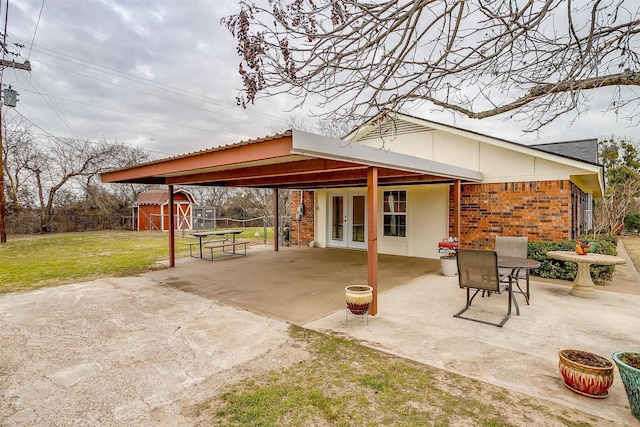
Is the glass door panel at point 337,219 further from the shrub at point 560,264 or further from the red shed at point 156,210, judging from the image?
the red shed at point 156,210

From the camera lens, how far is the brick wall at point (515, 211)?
7656 mm

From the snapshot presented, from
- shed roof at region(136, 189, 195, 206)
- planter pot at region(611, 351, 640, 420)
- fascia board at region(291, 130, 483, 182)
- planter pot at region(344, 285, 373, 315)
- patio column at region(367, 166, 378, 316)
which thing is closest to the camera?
planter pot at region(611, 351, 640, 420)

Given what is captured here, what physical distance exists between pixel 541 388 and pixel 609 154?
23.2 metres

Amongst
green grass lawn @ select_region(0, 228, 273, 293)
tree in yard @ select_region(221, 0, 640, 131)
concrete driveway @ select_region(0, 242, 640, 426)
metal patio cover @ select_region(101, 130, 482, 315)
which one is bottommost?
concrete driveway @ select_region(0, 242, 640, 426)

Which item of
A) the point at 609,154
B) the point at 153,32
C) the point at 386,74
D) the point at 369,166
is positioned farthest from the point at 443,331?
the point at 609,154

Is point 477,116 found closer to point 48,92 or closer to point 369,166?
point 369,166

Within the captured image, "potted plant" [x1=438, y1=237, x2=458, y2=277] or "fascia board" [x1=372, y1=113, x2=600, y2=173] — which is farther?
"potted plant" [x1=438, y1=237, x2=458, y2=277]

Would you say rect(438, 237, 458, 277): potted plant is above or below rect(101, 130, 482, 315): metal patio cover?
below

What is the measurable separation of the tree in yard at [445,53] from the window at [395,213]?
7.42 m

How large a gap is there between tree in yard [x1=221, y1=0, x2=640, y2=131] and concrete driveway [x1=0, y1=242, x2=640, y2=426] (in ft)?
8.11

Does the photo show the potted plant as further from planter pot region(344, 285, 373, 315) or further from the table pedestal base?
planter pot region(344, 285, 373, 315)

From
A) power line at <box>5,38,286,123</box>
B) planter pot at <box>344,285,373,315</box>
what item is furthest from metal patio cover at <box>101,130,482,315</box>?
power line at <box>5,38,286,123</box>

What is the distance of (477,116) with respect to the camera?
2920 millimetres

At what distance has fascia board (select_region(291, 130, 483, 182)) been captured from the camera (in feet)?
12.0
